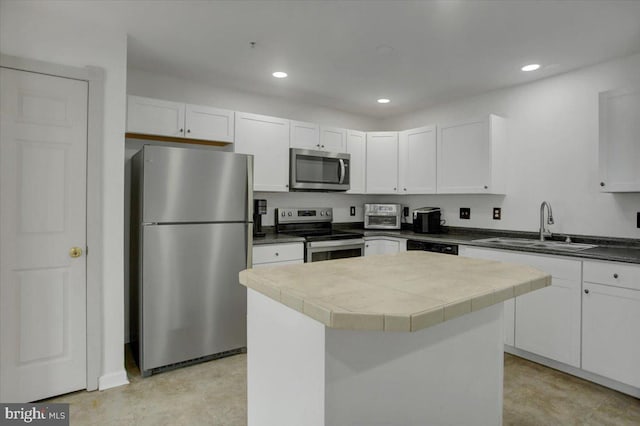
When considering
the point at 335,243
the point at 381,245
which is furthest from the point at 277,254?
the point at 381,245

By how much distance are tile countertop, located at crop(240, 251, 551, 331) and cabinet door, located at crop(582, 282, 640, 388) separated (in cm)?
126

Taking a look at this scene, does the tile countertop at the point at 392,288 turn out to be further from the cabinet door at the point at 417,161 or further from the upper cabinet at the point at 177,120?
the cabinet door at the point at 417,161

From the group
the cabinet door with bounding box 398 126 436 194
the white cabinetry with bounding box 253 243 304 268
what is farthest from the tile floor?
the cabinet door with bounding box 398 126 436 194

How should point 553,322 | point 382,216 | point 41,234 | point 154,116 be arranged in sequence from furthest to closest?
point 382,216 < point 154,116 < point 553,322 < point 41,234

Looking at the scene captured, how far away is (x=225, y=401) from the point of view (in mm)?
2295

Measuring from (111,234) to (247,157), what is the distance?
1.14 metres

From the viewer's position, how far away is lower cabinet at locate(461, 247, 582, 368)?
8.40 ft

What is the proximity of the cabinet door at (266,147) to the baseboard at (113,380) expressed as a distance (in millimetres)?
1786

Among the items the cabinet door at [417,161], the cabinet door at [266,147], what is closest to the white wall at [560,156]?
the cabinet door at [417,161]

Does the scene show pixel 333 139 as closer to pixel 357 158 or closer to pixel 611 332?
pixel 357 158

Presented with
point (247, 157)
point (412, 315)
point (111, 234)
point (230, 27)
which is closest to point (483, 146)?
point (247, 157)

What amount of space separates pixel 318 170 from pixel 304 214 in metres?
0.54

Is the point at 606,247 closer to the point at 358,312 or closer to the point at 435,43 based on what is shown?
the point at 435,43

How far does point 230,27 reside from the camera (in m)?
A: 2.39
